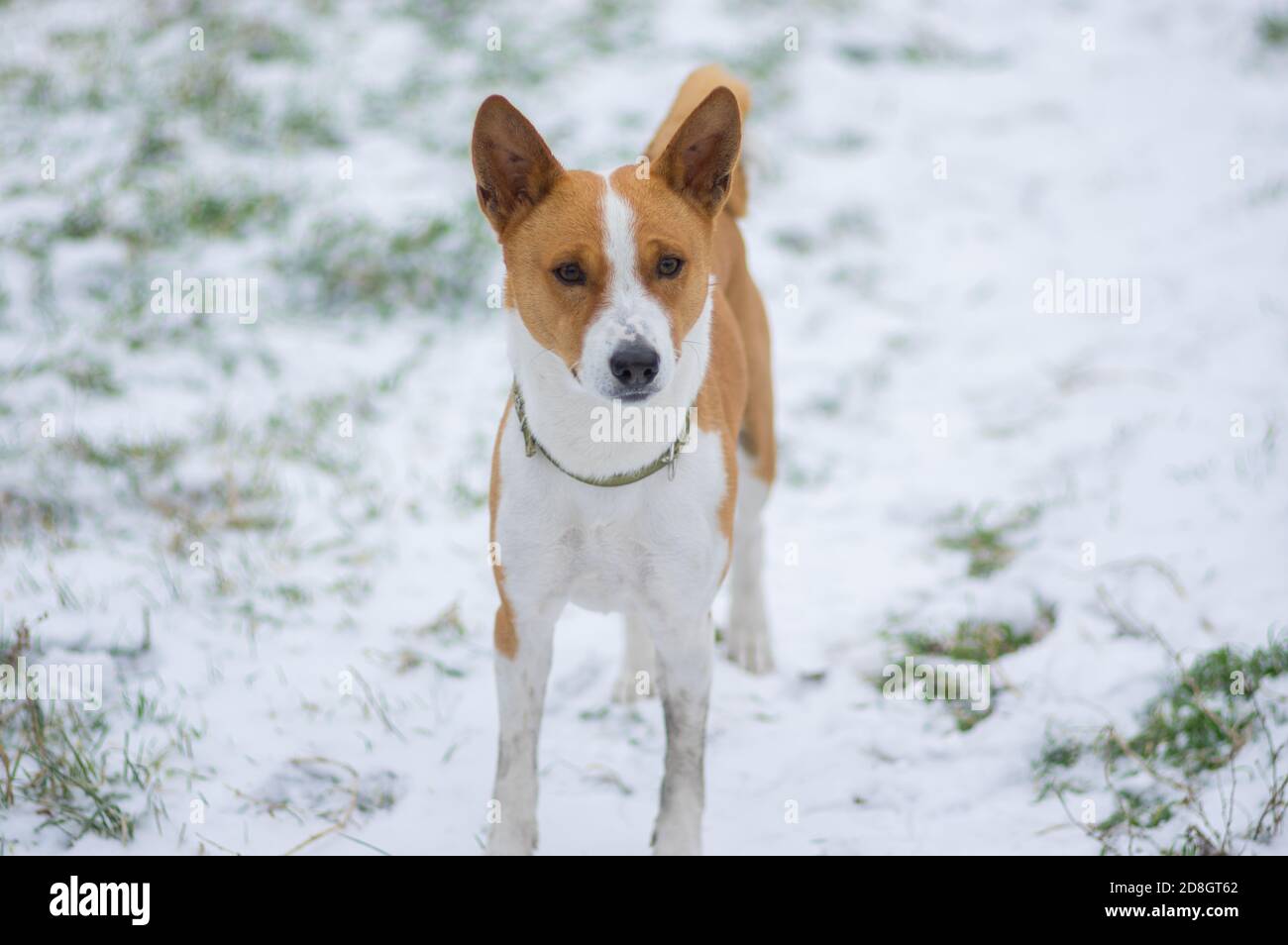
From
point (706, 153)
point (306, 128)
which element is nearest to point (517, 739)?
point (706, 153)

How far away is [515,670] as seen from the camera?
3.09m

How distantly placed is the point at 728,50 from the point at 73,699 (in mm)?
7254

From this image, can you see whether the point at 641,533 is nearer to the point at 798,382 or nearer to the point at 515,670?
the point at 515,670

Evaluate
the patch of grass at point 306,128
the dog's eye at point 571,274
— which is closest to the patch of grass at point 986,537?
the dog's eye at point 571,274

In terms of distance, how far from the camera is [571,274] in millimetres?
2658

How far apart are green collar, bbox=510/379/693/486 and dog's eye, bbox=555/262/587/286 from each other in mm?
385

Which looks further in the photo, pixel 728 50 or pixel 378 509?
pixel 728 50

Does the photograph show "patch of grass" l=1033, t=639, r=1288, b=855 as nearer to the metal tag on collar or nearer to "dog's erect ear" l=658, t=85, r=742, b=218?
the metal tag on collar

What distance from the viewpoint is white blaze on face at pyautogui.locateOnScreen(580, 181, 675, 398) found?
2.54 meters

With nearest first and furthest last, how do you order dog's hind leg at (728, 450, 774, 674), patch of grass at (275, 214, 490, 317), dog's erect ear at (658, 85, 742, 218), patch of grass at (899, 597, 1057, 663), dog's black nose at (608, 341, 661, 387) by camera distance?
dog's black nose at (608, 341, 661, 387)
dog's erect ear at (658, 85, 742, 218)
patch of grass at (899, 597, 1057, 663)
dog's hind leg at (728, 450, 774, 674)
patch of grass at (275, 214, 490, 317)

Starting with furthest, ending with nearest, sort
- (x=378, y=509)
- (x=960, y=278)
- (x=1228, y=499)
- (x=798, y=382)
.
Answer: (x=960, y=278) → (x=798, y=382) → (x=378, y=509) → (x=1228, y=499)

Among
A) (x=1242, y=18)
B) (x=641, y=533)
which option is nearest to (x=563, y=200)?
(x=641, y=533)

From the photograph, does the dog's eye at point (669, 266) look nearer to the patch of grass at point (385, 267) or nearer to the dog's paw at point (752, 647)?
the dog's paw at point (752, 647)

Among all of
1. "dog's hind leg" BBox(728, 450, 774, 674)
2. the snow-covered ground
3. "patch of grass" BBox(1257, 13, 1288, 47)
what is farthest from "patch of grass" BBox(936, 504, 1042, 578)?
"patch of grass" BBox(1257, 13, 1288, 47)
